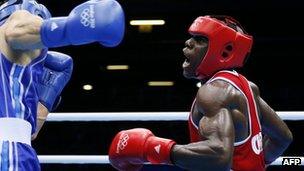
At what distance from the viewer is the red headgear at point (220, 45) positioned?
214 cm

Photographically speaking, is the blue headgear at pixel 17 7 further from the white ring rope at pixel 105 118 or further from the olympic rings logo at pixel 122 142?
the white ring rope at pixel 105 118

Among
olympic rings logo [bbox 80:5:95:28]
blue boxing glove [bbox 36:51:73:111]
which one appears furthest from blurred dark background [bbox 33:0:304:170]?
olympic rings logo [bbox 80:5:95:28]

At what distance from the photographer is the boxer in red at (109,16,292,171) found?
199 centimetres

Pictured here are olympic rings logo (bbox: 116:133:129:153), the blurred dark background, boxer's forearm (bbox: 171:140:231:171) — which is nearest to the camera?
boxer's forearm (bbox: 171:140:231:171)

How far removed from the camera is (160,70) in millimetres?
7148

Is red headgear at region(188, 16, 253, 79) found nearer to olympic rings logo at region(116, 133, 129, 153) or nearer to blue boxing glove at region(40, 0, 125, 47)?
olympic rings logo at region(116, 133, 129, 153)

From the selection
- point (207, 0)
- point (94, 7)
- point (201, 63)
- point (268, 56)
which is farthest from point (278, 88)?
point (94, 7)

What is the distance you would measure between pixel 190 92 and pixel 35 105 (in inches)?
199

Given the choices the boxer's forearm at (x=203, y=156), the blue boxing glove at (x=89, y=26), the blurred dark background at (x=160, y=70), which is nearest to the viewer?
the blue boxing glove at (x=89, y=26)

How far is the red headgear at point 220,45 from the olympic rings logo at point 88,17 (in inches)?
18.0

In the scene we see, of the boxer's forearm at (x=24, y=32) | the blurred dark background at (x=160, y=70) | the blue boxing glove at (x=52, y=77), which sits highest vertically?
the boxer's forearm at (x=24, y=32)

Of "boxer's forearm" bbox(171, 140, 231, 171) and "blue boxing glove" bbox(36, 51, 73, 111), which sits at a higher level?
"blue boxing glove" bbox(36, 51, 73, 111)

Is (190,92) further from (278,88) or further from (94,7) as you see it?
(94,7)

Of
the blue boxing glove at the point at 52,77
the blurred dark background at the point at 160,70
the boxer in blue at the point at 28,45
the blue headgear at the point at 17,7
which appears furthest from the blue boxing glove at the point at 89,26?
the blurred dark background at the point at 160,70
